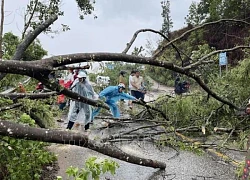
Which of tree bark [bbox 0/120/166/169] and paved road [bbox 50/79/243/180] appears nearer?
tree bark [bbox 0/120/166/169]

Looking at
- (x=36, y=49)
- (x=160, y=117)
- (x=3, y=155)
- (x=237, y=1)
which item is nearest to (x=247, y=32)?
(x=237, y=1)

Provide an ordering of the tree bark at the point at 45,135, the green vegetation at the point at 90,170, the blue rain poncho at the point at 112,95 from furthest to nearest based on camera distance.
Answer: the blue rain poncho at the point at 112,95, the green vegetation at the point at 90,170, the tree bark at the point at 45,135

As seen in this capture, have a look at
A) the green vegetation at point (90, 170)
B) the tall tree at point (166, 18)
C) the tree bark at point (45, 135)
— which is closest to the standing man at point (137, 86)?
the green vegetation at point (90, 170)

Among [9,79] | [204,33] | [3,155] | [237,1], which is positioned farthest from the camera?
[204,33]

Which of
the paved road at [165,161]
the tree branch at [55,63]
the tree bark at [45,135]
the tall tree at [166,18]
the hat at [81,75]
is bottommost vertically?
the paved road at [165,161]

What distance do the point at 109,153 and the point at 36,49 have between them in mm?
10624

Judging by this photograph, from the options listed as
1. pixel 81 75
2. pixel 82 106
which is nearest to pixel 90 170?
pixel 82 106

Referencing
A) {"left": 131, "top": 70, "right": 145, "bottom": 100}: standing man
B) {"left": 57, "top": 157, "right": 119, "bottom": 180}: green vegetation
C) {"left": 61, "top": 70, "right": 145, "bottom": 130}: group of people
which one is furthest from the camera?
{"left": 131, "top": 70, "right": 145, "bottom": 100}: standing man

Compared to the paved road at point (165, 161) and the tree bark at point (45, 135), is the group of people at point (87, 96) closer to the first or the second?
the paved road at point (165, 161)

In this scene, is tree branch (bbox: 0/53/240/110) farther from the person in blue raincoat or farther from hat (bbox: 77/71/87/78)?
hat (bbox: 77/71/87/78)

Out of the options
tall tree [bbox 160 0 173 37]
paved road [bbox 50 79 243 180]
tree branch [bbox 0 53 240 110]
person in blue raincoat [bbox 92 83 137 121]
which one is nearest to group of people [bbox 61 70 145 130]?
person in blue raincoat [bbox 92 83 137 121]

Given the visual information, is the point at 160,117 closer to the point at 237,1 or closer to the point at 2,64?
the point at 2,64

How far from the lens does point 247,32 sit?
21.7m

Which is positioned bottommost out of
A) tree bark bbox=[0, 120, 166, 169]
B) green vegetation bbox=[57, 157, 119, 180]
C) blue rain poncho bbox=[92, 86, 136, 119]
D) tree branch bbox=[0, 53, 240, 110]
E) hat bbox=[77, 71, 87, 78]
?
green vegetation bbox=[57, 157, 119, 180]
